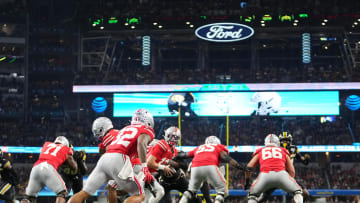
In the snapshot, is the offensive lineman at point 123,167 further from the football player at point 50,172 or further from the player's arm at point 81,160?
the player's arm at point 81,160

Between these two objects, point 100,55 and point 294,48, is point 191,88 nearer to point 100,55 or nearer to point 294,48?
point 100,55

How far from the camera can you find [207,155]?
11.1m

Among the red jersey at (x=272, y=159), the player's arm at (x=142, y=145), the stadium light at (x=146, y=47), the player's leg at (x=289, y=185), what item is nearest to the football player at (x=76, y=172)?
the player's arm at (x=142, y=145)

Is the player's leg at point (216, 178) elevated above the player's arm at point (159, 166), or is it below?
below

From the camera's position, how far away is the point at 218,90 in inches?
1463

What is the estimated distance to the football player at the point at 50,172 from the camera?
983cm

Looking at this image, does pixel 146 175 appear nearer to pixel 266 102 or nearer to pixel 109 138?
pixel 109 138

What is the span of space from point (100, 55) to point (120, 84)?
5.68 meters

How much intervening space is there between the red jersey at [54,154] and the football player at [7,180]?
6.41ft

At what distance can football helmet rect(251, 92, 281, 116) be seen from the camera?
3675 cm

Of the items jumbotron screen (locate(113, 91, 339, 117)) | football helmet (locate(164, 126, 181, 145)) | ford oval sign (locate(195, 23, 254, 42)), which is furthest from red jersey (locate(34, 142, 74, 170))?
ford oval sign (locate(195, 23, 254, 42))

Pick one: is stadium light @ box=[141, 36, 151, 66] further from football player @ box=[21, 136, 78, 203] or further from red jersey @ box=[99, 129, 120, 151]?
red jersey @ box=[99, 129, 120, 151]

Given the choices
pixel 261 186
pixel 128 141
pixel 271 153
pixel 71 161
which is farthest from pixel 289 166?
pixel 71 161

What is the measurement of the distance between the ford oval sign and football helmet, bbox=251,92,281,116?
189 inches
